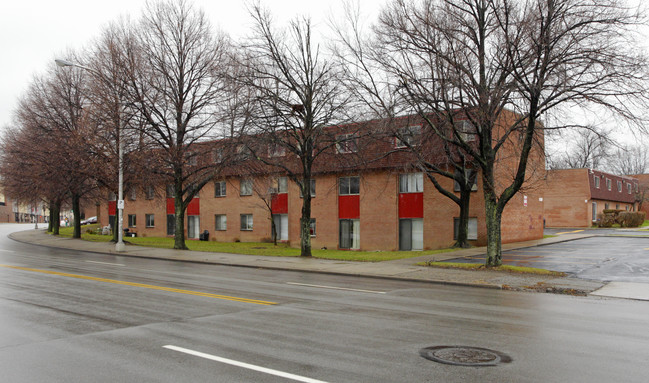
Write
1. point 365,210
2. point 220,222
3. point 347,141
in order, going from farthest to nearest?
point 220,222 → point 365,210 → point 347,141

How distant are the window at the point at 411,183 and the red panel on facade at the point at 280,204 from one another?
10108 mm

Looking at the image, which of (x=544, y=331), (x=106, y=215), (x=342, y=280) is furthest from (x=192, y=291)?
(x=106, y=215)

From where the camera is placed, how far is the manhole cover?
6211 millimetres

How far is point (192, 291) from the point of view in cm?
1236

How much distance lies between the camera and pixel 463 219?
1067 inches

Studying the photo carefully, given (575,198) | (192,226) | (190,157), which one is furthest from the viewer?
(575,198)

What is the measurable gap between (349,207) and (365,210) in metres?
1.38

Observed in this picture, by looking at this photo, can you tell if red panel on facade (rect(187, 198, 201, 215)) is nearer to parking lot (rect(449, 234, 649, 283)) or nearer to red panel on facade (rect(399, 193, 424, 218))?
red panel on facade (rect(399, 193, 424, 218))

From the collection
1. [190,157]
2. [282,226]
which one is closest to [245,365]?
[190,157]

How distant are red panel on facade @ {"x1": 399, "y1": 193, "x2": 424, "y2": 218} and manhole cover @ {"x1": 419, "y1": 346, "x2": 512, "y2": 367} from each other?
24.9m

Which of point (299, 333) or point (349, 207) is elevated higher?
point (349, 207)

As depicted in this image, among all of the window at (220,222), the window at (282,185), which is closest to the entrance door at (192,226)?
the window at (220,222)

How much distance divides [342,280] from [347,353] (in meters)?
9.16

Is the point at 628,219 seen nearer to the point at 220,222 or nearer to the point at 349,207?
the point at 349,207
